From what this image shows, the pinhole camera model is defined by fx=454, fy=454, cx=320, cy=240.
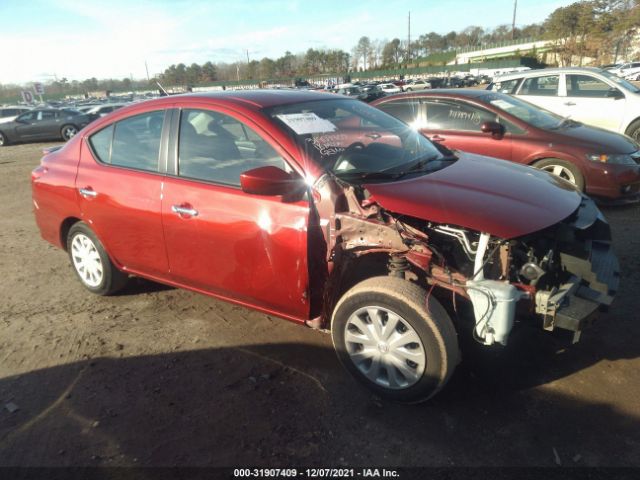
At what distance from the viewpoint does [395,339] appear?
8.45ft

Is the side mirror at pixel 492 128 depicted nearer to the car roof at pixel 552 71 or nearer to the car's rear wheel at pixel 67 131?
the car roof at pixel 552 71

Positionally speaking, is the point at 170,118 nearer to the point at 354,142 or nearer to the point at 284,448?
the point at 354,142

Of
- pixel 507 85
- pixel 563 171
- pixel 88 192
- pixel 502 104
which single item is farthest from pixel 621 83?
pixel 88 192

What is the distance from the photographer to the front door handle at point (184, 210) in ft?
10.1

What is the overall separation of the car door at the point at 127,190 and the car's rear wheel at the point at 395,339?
1581 millimetres

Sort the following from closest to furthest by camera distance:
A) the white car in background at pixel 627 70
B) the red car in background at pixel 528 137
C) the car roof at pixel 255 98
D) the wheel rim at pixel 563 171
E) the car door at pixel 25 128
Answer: the car roof at pixel 255 98 < the red car in background at pixel 528 137 < the wheel rim at pixel 563 171 < the car door at pixel 25 128 < the white car in background at pixel 627 70

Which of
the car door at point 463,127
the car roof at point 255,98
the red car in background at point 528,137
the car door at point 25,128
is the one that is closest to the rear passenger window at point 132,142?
the car roof at point 255,98

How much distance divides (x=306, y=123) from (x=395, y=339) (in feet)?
5.04

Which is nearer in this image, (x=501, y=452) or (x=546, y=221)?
(x=501, y=452)

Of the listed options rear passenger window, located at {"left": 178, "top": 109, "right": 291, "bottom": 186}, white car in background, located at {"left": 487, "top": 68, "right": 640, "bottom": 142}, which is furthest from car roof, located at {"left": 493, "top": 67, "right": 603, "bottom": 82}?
rear passenger window, located at {"left": 178, "top": 109, "right": 291, "bottom": 186}

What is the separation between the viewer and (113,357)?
3.27 m

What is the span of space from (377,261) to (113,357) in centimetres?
202

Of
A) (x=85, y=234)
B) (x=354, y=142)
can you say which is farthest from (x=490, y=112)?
(x=85, y=234)

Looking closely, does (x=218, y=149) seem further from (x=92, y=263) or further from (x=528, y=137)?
(x=528, y=137)
